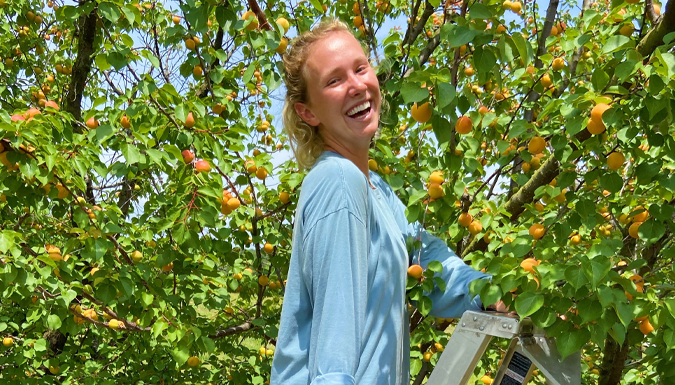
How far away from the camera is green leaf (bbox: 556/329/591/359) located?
1.44 metres

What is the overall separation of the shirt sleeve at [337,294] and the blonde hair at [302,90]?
1.59ft

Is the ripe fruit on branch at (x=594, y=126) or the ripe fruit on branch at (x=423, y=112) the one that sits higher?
the ripe fruit on branch at (x=423, y=112)

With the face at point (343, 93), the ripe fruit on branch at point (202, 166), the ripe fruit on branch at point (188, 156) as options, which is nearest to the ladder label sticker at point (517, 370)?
the face at point (343, 93)

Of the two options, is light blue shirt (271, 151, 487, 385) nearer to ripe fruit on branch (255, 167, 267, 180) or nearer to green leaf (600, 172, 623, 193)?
green leaf (600, 172, 623, 193)

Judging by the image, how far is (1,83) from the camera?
3.96 meters

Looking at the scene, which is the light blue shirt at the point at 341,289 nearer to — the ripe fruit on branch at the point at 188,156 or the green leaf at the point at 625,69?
the green leaf at the point at 625,69

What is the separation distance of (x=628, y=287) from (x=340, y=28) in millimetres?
1083

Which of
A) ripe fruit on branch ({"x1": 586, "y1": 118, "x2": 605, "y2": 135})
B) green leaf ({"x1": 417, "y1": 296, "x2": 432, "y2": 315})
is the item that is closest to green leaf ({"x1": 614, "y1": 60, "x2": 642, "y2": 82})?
ripe fruit on branch ({"x1": 586, "y1": 118, "x2": 605, "y2": 135})

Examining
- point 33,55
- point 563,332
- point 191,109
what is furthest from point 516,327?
point 33,55

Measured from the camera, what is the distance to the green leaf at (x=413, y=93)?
1371mm

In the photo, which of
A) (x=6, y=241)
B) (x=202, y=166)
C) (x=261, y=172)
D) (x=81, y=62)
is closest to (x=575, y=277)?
(x=202, y=166)

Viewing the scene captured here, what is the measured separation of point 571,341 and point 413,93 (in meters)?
0.74

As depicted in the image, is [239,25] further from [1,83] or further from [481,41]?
[1,83]

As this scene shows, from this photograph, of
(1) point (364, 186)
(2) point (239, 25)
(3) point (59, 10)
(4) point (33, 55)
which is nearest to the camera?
(1) point (364, 186)
